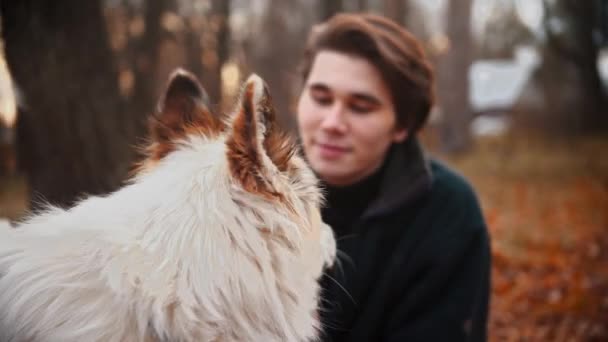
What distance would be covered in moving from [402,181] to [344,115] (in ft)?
1.55

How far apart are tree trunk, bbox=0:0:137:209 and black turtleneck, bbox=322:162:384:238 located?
5.18 ft

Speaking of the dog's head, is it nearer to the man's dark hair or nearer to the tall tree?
the man's dark hair

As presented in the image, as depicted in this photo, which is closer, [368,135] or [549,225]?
[368,135]

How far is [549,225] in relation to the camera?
7.33 metres

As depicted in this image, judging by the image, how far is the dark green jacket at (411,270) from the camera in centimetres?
242

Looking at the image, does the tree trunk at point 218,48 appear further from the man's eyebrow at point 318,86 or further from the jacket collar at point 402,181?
the jacket collar at point 402,181

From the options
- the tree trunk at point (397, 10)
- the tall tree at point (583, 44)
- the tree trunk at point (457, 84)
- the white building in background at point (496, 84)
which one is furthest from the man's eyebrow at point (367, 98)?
the white building in background at point (496, 84)

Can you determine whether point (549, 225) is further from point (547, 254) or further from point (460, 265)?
point (460, 265)

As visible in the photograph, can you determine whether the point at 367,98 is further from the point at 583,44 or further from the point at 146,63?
the point at 583,44

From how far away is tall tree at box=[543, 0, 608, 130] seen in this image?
11.5 metres

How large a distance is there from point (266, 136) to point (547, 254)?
5919 mm

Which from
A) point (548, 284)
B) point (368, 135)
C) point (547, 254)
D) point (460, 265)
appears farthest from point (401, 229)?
point (547, 254)

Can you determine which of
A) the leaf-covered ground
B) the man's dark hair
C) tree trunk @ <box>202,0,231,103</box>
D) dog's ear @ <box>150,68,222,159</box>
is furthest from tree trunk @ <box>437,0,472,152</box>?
dog's ear @ <box>150,68,222,159</box>

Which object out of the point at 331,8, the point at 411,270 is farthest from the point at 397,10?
the point at 411,270
